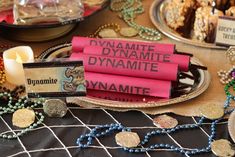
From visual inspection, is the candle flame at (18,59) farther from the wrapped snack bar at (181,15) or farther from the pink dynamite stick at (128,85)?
the wrapped snack bar at (181,15)

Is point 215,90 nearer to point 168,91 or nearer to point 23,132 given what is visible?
point 168,91

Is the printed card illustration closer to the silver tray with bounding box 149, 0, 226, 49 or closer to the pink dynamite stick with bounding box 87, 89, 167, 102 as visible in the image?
the pink dynamite stick with bounding box 87, 89, 167, 102

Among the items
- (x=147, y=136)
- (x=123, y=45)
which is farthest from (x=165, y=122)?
(x=123, y=45)

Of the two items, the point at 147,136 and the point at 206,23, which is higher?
the point at 206,23

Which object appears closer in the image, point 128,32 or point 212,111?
point 212,111

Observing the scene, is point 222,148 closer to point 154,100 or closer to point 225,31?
point 154,100

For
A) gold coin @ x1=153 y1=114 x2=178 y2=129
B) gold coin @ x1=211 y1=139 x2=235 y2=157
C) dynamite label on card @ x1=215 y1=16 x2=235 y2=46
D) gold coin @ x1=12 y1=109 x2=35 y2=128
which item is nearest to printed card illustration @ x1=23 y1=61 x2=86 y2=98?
gold coin @ x1=12 y1=109 x2=35 y2=128

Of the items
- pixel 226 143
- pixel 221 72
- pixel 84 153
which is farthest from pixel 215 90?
pixel 84 153

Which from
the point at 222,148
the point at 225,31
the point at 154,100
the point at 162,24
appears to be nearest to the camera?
the point at 222,148
